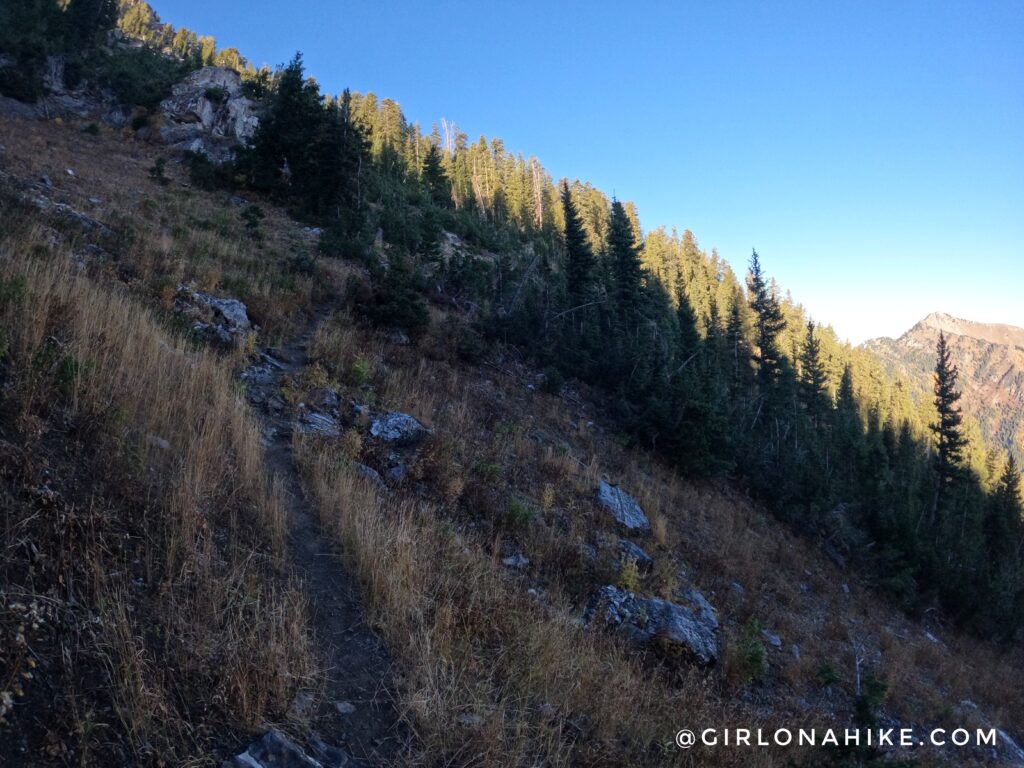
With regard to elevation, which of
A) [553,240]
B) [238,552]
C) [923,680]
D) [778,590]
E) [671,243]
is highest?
[671,243]

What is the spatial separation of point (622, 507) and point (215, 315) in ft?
26.2

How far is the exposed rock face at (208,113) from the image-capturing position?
27.6 m

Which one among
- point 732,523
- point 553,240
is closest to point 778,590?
point 732,523

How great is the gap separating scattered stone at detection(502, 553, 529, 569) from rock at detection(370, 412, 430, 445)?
7.62 feet

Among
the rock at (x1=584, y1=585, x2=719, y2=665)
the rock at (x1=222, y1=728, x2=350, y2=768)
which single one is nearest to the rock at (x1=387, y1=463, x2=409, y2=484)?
the rock at (x1=584, y1=585, x2=719, y2=665)

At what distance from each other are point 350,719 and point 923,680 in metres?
13.0

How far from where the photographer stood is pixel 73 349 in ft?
13.5

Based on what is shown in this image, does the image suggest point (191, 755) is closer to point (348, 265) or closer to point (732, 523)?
point (732, 523)

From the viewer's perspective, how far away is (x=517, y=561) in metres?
6.19

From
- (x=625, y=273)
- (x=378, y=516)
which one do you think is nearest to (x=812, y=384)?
(x=625, y=273)

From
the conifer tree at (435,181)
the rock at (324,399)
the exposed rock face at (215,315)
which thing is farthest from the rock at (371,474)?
the conifer tree at (435,181)

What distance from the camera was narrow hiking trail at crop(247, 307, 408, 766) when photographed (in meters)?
2.72

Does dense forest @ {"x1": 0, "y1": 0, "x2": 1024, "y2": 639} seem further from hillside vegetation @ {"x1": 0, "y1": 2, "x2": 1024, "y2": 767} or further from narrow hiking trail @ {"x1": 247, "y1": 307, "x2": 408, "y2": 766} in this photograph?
narrow hiking trail @ {"x1": 247, "y1": 307, "x2": 408, "y2": 766}

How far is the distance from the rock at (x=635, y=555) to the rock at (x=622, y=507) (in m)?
0.90
